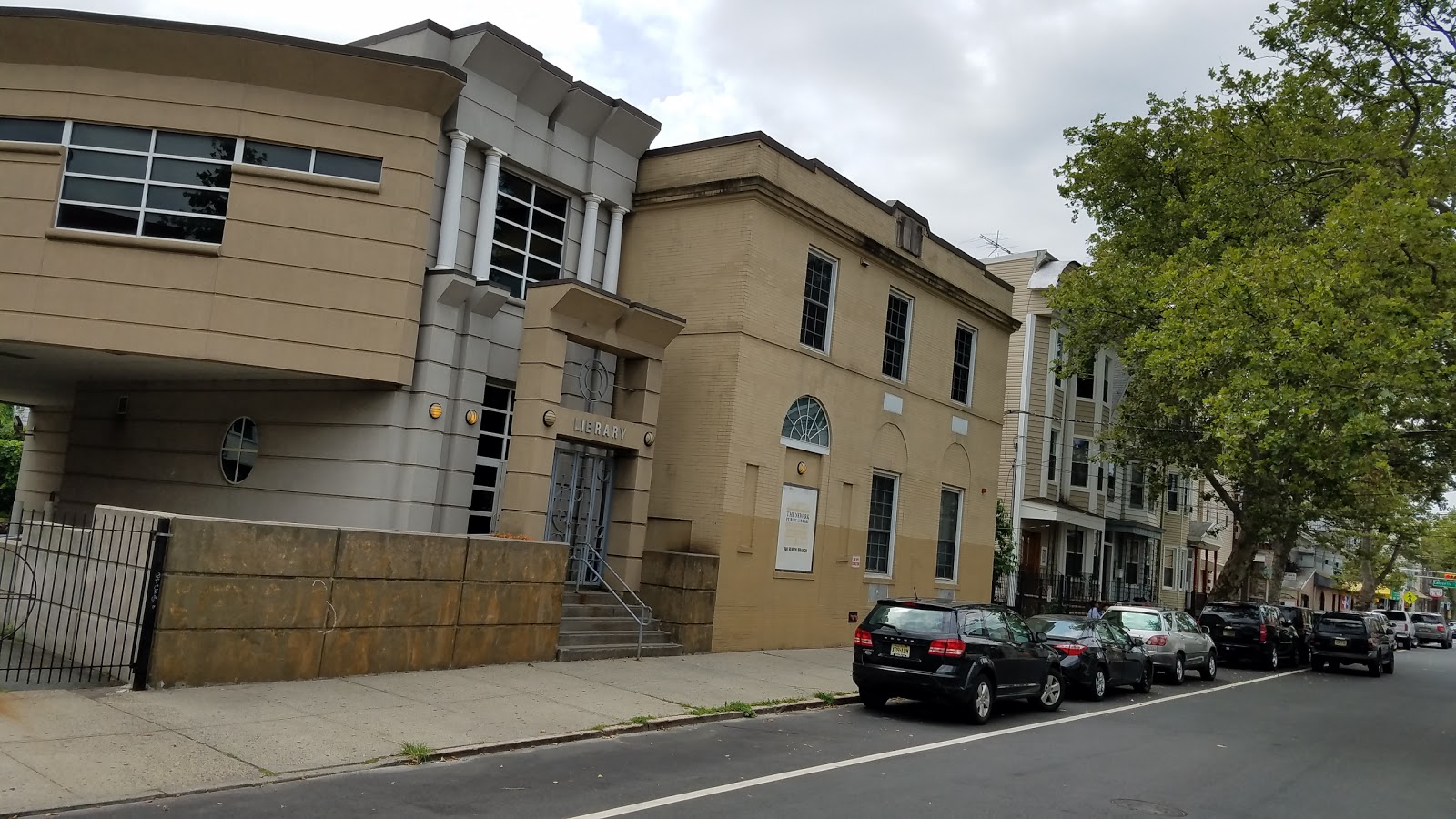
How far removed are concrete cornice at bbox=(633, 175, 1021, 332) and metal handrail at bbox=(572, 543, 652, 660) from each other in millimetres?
6390

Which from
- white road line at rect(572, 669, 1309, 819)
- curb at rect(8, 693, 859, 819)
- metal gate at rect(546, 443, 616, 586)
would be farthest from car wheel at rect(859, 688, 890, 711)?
metal gate at rect(546, 443, 616, 586)

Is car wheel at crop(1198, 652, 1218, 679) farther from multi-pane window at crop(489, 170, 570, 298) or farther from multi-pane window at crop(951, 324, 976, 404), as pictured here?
multi-pane window at crop(489, 170, 570, 298)

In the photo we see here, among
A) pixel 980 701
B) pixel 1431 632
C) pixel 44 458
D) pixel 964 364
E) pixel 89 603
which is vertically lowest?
pixel 980 701

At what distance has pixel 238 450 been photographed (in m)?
16.2

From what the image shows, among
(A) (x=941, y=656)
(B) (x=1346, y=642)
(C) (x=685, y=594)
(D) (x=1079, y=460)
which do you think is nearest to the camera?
(A) (x=941, y=656)

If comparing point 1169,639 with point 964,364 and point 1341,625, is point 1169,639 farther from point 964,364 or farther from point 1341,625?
point 1341,625

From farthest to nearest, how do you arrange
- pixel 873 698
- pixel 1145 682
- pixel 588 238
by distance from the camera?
pixel 588 238, pixel 1145 682, pixel 873 698

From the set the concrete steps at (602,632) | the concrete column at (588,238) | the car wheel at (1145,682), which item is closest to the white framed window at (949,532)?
the car wheel at (1145,682)

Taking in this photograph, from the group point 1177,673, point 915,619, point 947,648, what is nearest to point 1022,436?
point 1177,673

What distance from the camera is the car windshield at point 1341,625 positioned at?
26734 mm

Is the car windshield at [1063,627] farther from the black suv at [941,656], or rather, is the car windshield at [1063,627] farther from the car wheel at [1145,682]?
the black suv at [941,656]

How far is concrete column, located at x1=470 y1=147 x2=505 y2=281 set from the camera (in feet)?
53.9

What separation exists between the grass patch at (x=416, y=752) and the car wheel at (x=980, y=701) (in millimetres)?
6468

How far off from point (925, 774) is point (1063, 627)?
8.10m
